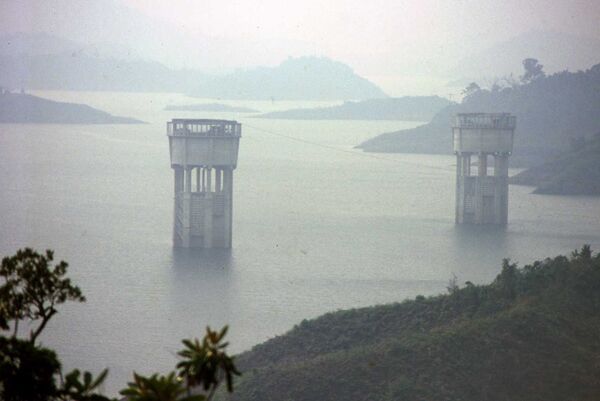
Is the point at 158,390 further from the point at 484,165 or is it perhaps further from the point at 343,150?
the point at 343,150

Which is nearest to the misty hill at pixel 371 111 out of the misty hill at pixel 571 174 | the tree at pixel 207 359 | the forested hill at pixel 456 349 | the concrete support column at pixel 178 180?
the misty hill at pixel 571 174

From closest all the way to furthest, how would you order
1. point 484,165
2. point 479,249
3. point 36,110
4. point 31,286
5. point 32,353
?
point 32,353 → point 31,286 → point 479,249 → point 484,165 → point 36,110

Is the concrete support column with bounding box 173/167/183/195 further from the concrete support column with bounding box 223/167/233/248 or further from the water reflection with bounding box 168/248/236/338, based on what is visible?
the water reflection with bounding box 168/248/236/338

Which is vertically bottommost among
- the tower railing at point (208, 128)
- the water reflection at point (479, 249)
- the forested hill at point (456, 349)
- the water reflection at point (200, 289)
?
the water reflection at point (200, 289)

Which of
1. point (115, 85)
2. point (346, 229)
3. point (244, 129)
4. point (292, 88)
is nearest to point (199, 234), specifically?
point (346, 229)

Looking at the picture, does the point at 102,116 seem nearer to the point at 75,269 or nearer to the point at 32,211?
the point at 32,211

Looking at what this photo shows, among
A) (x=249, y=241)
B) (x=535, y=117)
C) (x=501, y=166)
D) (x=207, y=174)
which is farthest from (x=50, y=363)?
(x=535, y=117)

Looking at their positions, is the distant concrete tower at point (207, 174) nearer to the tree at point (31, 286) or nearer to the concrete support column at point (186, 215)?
the concrete support column at point (186, 215)
